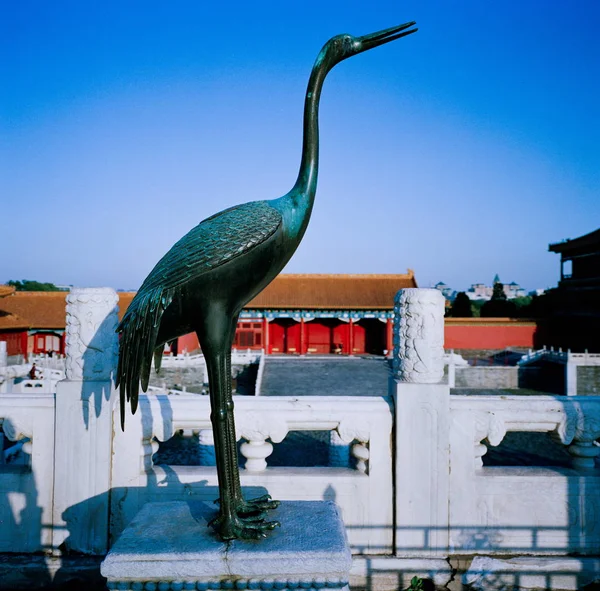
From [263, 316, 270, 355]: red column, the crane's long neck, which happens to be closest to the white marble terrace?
the crane's long neck

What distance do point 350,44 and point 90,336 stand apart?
228cm

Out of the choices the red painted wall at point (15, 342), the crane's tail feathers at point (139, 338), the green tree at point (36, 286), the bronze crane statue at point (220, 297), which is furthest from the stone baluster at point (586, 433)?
the green tree at point (36, 286)

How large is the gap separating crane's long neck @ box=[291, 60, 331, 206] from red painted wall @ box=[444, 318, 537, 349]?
927 inches

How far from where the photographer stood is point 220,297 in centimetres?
205

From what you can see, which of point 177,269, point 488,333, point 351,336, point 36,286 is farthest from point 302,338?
point 36,286

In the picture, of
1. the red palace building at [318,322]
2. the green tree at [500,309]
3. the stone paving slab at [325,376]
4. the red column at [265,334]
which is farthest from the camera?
the green tree at [500,309]

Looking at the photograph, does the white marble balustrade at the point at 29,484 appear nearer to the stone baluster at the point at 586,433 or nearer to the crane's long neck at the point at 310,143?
the crane's long neck at the point at 310,143

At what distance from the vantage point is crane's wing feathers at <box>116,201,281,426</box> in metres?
2.01

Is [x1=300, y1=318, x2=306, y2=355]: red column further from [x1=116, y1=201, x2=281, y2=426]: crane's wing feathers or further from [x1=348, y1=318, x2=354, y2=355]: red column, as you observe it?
[x1=116, y1=201, x2=281, y2=426]: crane's wing feathers

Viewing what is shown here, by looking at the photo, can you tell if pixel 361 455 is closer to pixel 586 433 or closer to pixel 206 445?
pixel 586 433

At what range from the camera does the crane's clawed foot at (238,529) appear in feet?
6.54

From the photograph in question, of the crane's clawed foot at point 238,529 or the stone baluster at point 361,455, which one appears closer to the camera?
the crane's clawed foot at point 238,529

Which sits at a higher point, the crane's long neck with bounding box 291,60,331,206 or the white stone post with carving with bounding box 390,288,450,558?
the crane's long neck with bounding box 291,60,331,206

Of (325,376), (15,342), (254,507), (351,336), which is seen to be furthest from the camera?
(351,336)
